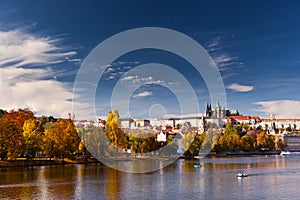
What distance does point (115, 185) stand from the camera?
99.1ft

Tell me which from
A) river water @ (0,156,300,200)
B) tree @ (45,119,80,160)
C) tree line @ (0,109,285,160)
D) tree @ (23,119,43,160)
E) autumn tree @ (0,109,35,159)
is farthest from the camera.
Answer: tree @ (45,119,80,160)

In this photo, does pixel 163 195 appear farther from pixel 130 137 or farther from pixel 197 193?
pixel 130 137

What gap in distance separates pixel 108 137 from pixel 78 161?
555cm

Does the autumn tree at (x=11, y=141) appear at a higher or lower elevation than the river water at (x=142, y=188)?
higher

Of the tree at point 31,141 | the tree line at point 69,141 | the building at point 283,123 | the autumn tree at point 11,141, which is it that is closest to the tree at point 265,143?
the tree line at point 69,141

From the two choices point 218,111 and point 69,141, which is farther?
point 218,111

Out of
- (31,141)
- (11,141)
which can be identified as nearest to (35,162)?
(31,141)

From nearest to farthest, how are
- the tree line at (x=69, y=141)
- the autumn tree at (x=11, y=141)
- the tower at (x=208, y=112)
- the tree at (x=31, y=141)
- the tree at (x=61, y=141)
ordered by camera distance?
1. the autumn tree at (x=11, y=141)
2. the tree line at (x=69, y=141)
3. the tree at (x=31, y=141)
4. the tree at (x=61, y=141)
5. the tower at (x=208, y=112)

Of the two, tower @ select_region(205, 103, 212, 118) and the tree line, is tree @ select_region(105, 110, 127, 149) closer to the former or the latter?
the tree line

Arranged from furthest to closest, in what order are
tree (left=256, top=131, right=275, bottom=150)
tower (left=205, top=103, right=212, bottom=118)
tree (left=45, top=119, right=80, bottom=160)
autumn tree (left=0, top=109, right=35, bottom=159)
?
tower (left=205, top=103, right=212, bottom=118), tree (left=256, top=131, right=275, bottom=150), tree (left=45, top=119, right=80, bottom=160), autumn tree (left=0, top=109, right=35, bottom=159)

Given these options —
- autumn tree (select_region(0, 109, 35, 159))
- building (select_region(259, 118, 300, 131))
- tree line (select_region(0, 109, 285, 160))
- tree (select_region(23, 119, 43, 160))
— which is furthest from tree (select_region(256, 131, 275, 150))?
autumn tree (select_region(0, 109, 35, 159))

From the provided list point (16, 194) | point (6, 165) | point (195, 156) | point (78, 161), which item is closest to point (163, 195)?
point (16, 194)

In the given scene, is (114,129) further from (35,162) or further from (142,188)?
(142,188)

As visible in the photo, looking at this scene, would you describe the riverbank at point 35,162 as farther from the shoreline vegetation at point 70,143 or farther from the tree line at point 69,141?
the tree line at point 69,141
